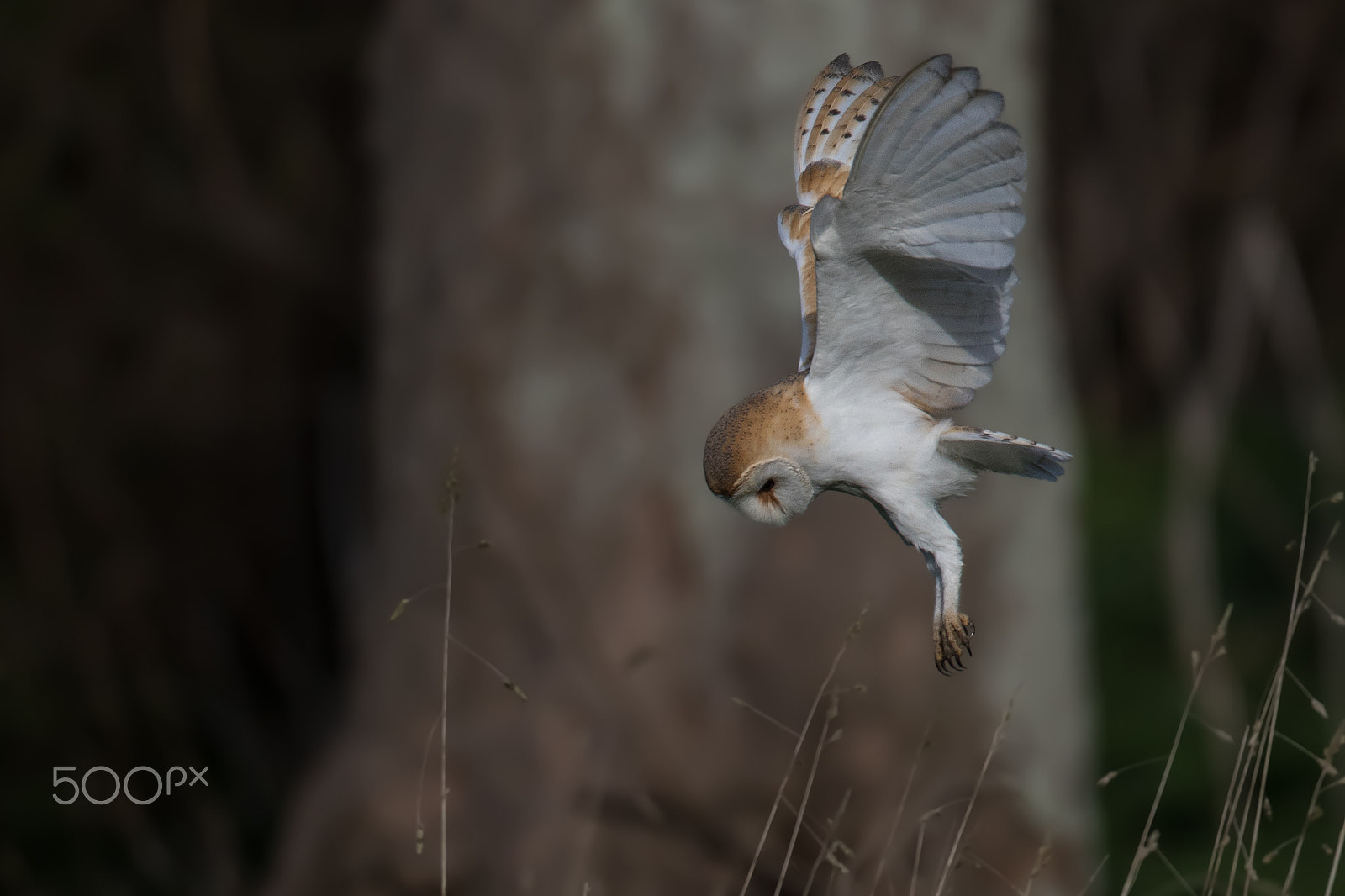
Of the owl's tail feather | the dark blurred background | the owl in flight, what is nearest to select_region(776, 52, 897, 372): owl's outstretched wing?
the owl in flight

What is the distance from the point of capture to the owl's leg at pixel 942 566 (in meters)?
1.19

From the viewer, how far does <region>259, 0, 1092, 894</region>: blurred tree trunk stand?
A: 3.87 metres

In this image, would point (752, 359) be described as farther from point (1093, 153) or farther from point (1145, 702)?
point (1093, 153)

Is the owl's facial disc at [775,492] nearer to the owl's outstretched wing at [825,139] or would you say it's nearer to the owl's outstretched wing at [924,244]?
the owl's outstretched wing at [924,244]

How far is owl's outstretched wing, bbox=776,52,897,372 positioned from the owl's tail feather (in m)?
0.28

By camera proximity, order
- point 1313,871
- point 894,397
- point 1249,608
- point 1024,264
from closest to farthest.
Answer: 1. point 894,397
2. point 1024,264
3. point 1313,871
4. point 1249,608

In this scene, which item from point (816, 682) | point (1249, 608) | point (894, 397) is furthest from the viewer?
point (1249, 608)

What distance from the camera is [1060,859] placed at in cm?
415

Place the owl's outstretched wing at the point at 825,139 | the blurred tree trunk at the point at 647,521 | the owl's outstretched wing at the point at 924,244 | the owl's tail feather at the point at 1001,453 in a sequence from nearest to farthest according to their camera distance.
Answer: the owl's outstretched wing at the point at 924,244, the owl's tail feather at the point at 1001,453, the owl's outstretched wing at the point at 825,139, the blurred tree trunk at the point at 647,521

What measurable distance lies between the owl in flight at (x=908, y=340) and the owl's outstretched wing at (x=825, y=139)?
0.17m

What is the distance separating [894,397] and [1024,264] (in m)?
2.93

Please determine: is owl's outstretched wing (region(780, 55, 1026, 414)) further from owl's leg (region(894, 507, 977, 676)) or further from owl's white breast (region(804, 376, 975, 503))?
owl's leg (region(894, 507, 977, 676))

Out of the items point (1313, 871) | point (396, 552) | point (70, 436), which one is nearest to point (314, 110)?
point (70, 436)

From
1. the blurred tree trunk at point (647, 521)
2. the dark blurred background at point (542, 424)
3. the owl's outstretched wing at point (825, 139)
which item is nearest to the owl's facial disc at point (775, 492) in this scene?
the owl's outstretched wing at point (825, 139)
